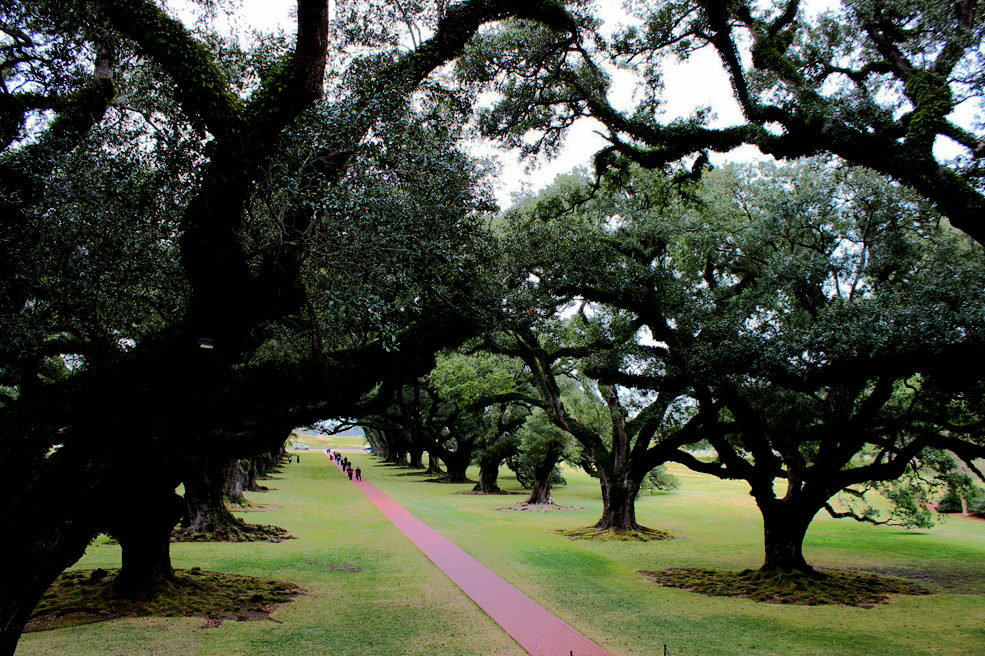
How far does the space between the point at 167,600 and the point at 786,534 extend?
1192 cm

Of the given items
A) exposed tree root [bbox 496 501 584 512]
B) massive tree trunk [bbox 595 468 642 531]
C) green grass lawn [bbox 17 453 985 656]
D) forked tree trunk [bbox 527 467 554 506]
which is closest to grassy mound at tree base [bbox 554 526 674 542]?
massive tree trunk [bbox 595 468 642 531]

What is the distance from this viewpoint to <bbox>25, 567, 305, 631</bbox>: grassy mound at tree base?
814cm

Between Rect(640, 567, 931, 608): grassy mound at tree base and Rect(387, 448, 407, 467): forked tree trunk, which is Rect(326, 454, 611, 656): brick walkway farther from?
Rect(387, 448, 407, 467): forked tree trunk

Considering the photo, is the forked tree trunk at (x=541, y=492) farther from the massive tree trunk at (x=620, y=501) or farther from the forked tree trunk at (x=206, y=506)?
the forked tree trunk at (x=206, y=506)

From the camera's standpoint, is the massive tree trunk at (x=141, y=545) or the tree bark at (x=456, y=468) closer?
the massive tree trunk at (x=141, y=545)

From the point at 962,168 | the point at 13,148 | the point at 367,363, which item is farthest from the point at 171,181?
the point at 962,168

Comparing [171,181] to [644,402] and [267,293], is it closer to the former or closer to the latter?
[267,293]

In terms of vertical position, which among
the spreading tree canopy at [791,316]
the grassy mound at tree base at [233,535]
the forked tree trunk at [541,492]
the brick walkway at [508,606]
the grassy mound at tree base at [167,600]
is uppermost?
the spreading tree canopy at [791,316]

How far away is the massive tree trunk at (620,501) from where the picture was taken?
62.1 ft

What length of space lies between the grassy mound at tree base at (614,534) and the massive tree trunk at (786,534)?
6613 mm

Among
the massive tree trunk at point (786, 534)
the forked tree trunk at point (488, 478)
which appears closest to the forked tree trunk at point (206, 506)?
the massive tree trunk at point (786, 534)

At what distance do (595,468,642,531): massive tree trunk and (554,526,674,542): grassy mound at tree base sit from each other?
21 cm

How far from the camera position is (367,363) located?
33.0 feet

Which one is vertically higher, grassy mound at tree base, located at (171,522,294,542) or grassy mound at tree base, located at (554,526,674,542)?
grassy mound at tree base, located at (554,526,674,542)
